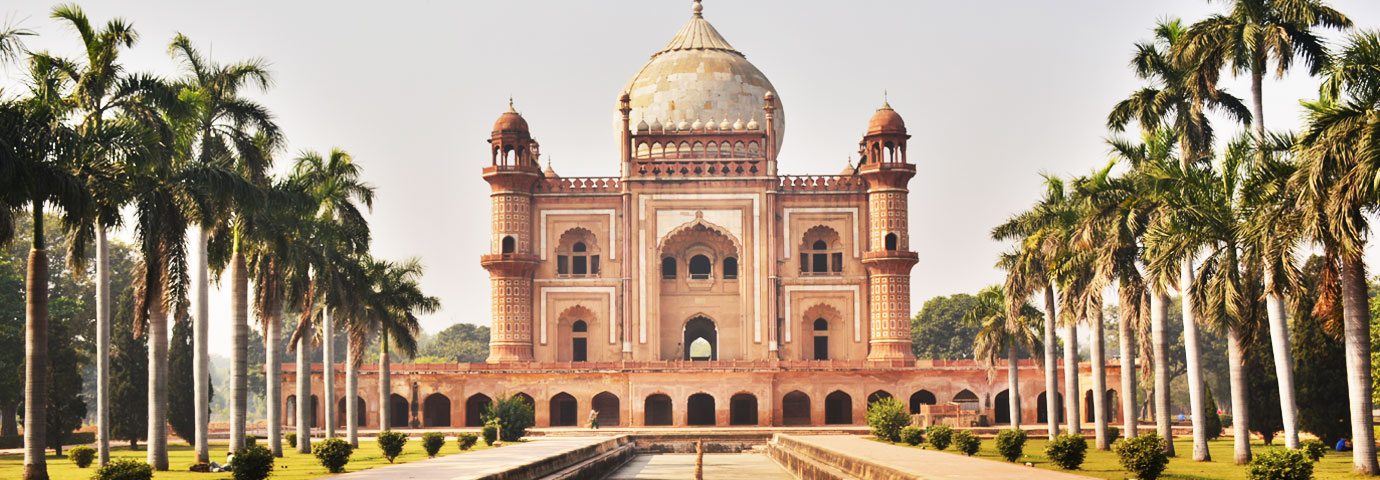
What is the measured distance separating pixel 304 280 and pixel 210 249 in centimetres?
253

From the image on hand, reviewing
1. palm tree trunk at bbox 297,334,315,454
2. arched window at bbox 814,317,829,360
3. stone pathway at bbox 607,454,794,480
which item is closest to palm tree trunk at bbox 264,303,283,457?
palm tree trunk at bbox 297,334,315,454

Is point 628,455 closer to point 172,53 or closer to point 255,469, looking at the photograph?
point 172,53

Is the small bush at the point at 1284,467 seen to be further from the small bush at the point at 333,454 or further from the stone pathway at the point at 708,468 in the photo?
the small bush at the point at 333,454

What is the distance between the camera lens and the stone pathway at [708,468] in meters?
28.9

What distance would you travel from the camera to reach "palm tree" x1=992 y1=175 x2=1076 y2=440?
98.7ft

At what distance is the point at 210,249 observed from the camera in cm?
2709

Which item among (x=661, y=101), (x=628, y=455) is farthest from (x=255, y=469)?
(x=661, y=101)

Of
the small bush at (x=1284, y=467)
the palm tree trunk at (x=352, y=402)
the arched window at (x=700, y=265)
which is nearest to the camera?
the small bush at (x=1284, y=467)

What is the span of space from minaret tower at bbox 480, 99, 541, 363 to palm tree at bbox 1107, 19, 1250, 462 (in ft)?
96.5

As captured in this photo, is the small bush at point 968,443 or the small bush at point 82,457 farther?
the small bush at point 968,443

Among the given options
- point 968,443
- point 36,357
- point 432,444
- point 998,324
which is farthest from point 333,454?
point 998,324

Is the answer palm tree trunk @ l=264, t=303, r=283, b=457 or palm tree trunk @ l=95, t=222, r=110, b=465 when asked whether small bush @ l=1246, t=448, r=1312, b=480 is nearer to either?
palm tree trunk @ l=95, t=222, r=110, b=465

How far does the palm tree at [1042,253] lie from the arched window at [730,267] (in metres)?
20.4

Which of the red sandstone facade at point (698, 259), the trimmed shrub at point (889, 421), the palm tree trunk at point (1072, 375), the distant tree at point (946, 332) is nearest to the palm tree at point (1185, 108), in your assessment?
the palm tree trunk at point (1072, 375)
